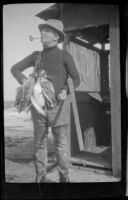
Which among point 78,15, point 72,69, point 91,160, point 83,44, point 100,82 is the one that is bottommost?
point 91,160

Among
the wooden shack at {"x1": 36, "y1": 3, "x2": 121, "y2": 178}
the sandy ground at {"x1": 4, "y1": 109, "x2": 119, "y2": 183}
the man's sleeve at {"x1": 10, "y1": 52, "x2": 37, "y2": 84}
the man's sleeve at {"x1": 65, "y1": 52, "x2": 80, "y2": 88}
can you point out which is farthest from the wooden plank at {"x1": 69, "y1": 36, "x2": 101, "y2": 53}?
the sandy ground at {"x1": 4, "y1": 109, "x2": 119, "y2": 183}

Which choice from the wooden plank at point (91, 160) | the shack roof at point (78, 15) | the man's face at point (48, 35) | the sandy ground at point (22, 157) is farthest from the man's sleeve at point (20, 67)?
the wooden plank at point (91, 160)

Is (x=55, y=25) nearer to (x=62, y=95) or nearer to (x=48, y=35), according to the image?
(x=48, y=35)

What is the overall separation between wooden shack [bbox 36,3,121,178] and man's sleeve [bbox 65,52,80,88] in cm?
7

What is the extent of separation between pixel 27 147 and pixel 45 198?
656mm

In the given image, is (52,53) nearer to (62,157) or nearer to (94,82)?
(94,82)

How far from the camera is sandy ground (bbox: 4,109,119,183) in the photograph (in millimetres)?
4020

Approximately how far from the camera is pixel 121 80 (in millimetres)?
4047

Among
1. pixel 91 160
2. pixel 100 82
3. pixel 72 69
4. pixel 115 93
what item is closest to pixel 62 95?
pixel 72 69

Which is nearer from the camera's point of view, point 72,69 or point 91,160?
point 72,69

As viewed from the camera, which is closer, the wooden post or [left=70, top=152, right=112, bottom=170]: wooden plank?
the wooden post

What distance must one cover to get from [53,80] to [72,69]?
0.26 metres

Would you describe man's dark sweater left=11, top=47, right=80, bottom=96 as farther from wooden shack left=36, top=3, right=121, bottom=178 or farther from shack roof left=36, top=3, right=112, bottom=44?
shack roof left=36, top=3, right=112, bottom=44

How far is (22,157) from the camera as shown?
13.5ft
